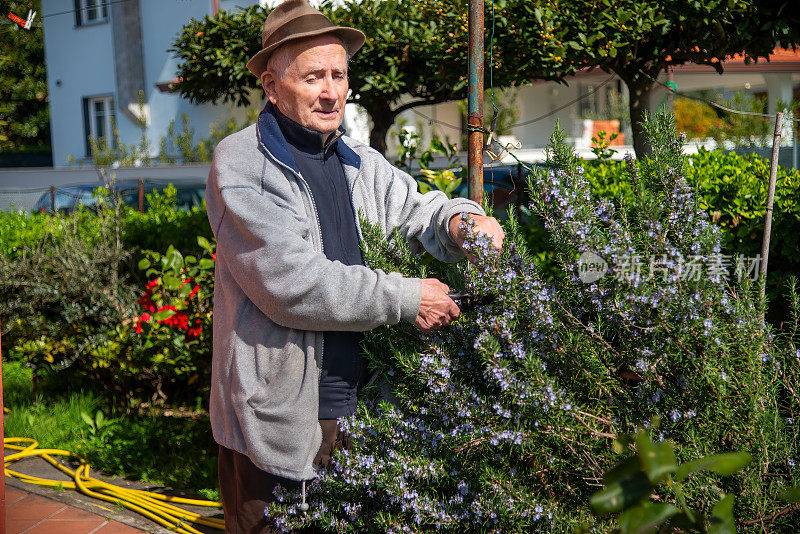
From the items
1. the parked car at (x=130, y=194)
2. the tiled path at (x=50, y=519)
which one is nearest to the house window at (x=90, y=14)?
the parked car at (x=130, y=194)

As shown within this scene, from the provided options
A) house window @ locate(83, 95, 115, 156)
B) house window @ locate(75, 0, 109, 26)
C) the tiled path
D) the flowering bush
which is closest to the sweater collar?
the flowering bush

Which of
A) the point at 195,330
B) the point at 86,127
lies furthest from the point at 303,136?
the point at 86,127

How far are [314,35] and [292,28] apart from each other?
0.23ft

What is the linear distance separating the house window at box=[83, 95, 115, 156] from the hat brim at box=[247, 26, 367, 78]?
17.9 m

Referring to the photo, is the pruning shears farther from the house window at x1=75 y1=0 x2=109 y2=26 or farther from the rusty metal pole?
the house window at x1=75 y1=0 x2=109 y2=26

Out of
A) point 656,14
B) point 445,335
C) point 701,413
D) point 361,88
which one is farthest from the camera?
point 361,88

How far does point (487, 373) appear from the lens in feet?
5.82

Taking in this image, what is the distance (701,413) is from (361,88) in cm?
490

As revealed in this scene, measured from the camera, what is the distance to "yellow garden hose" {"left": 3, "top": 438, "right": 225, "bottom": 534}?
338 cm

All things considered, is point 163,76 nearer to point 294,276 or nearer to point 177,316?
point 177,316

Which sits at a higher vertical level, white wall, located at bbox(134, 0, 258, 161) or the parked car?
white wall, located at bbox(134, 0, 258, 161)

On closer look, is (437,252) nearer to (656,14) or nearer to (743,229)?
(743,229)

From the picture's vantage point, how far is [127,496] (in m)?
3.59

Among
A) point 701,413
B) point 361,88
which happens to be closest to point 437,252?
point 701,413
